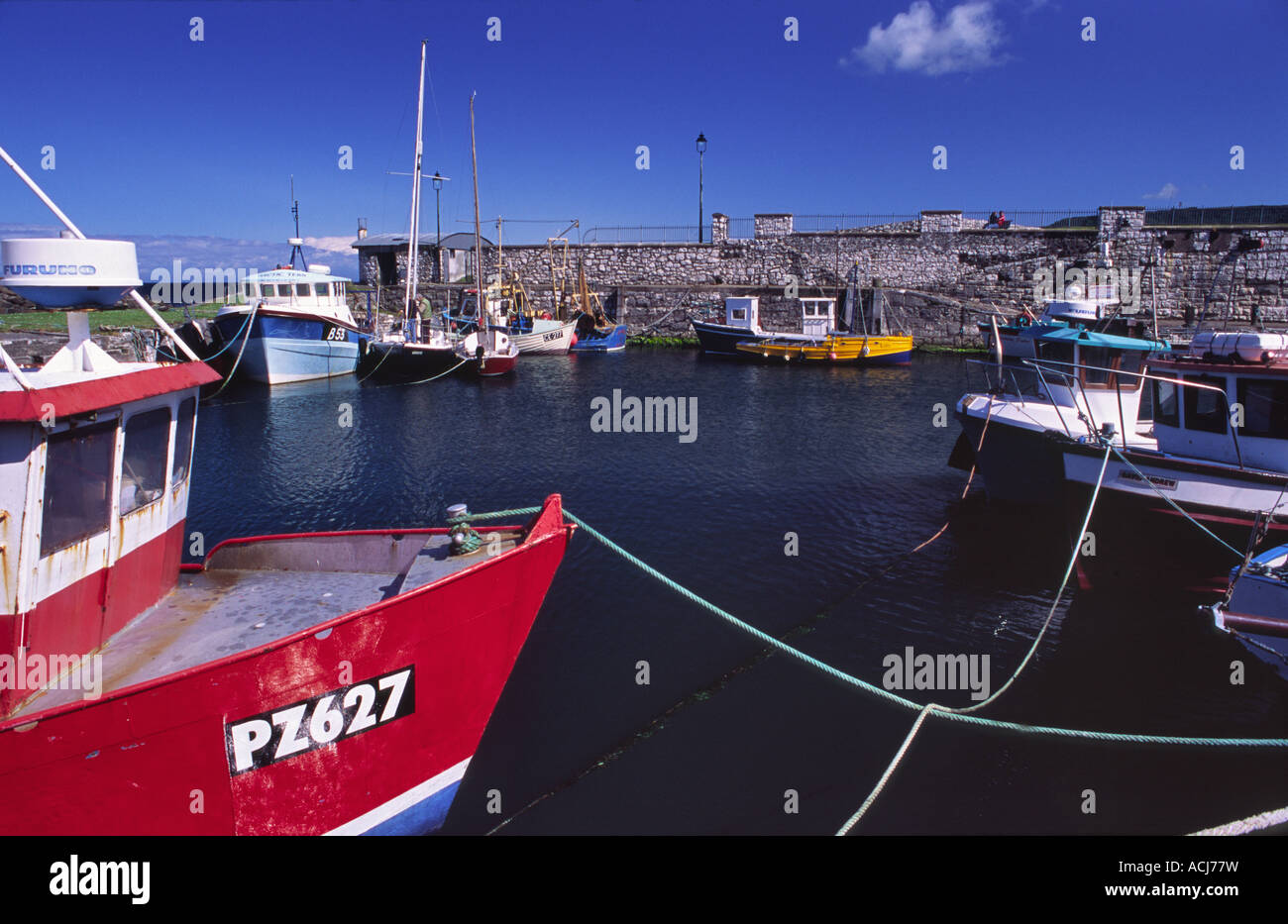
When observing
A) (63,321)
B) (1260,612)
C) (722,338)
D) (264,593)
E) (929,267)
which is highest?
(929,267)

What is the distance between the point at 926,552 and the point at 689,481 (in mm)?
5388

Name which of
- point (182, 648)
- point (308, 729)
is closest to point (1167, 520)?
point (308, 729)

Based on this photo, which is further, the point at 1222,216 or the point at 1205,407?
the point at 1222,216

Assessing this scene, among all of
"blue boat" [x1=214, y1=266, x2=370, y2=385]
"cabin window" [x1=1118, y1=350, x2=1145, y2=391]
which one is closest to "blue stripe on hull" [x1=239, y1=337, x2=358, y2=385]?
"blue boat" [x1=214, y1=266, x2=370, y2=385]

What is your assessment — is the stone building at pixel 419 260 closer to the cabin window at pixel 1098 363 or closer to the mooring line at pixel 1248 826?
the cabin window at pixel 1098 363

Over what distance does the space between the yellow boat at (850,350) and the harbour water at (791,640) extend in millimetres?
15439

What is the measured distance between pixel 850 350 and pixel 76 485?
3366cm

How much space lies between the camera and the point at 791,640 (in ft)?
34.0

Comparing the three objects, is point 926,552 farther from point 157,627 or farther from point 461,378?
Answer: point 461,378

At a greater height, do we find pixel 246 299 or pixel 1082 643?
pixel 246 299

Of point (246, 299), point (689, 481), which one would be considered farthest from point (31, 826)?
point (246, 299)

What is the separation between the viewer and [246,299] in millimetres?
31500

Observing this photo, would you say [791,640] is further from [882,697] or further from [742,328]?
[742,328]

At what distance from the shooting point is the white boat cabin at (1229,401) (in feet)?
37.5
